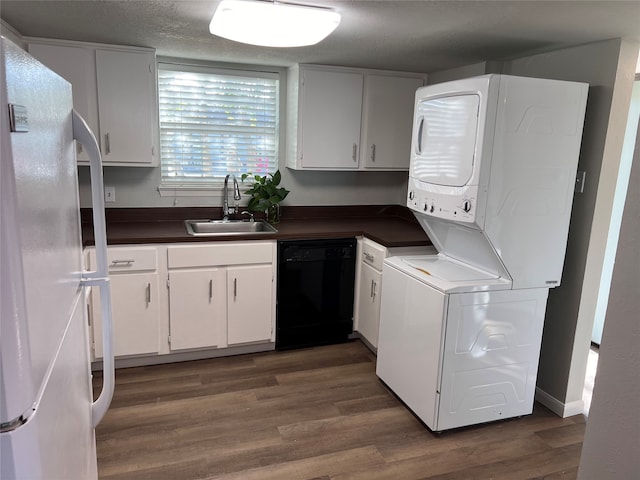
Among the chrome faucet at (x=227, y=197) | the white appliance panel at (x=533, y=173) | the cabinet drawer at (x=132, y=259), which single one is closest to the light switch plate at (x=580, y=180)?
the white appliance panel at (x=533, y=173)

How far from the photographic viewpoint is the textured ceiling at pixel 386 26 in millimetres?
1988

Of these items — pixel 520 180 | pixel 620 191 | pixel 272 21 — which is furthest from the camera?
pixel 620 191

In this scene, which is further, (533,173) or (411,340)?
(411,340)

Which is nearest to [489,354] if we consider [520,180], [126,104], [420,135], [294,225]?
[520,180]

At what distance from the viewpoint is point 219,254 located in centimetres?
314

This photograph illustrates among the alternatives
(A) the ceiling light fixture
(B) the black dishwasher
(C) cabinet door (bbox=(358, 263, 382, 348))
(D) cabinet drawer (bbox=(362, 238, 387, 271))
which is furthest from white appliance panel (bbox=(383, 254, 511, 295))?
(A) the ceiling light fixture

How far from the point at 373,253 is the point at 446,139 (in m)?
1.12

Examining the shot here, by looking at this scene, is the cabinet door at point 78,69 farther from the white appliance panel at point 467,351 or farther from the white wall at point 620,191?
the white wall at point 620,191

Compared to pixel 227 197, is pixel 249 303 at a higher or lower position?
lower

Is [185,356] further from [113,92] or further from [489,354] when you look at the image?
[489,354]

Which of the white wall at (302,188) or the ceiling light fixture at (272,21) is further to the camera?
the white wall at (302,188)

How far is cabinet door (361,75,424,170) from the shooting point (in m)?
3.62

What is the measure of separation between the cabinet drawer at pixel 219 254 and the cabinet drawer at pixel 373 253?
69 cm

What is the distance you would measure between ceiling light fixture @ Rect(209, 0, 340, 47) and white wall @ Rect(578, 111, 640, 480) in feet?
5.30
